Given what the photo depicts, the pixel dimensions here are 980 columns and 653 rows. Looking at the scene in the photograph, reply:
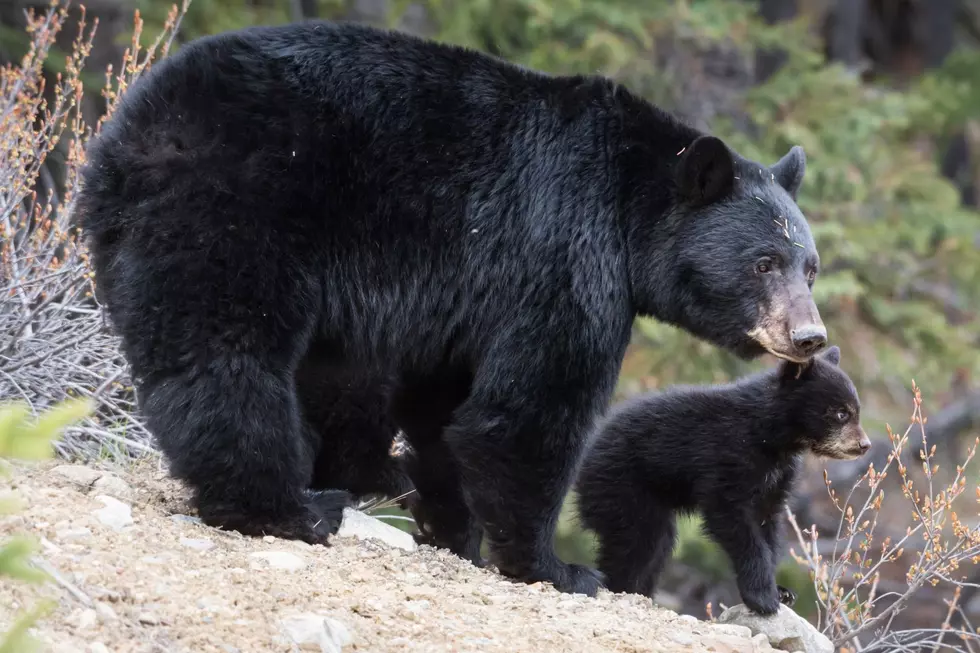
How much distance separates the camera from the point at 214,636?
335 centimetres

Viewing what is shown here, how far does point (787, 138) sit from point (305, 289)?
694 centimetres

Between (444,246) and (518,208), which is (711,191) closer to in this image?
(518,208)

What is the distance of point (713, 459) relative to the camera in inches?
213

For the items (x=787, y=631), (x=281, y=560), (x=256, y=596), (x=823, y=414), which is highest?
(x=823, y=414)

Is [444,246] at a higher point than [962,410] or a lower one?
higher

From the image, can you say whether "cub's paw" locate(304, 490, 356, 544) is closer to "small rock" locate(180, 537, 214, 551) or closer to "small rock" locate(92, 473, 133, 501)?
"small rock" locate(180, 537, 214, 551)

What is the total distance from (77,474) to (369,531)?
1184 mm

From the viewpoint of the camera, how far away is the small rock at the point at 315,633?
135 inches

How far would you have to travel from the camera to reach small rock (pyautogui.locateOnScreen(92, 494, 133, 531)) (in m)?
4.01

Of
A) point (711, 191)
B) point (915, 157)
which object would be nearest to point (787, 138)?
point (915, 157)

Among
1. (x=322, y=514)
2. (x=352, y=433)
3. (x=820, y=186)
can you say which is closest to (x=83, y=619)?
(x=322, y=514)

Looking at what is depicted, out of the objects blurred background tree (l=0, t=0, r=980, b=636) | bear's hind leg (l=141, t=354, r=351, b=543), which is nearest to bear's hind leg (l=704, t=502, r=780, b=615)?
bear's hind leg (l=141, t=354, r=351, b=543)

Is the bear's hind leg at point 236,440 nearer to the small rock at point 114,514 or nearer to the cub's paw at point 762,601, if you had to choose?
the small rock at point 114,514

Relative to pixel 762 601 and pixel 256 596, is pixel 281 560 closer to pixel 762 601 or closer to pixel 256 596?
pixel 256 596
